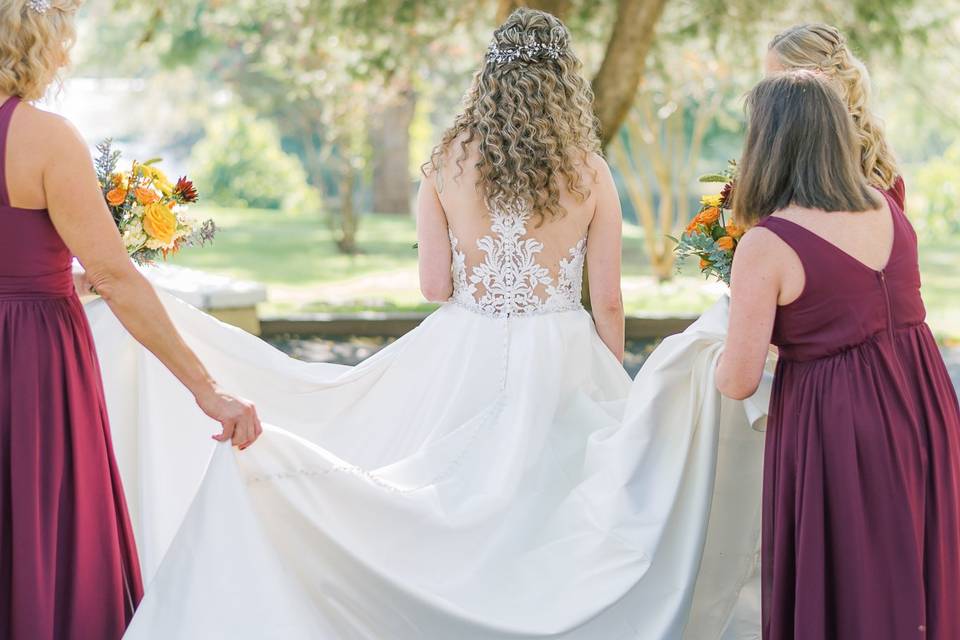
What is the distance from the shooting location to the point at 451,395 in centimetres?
461

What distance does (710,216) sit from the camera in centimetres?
434

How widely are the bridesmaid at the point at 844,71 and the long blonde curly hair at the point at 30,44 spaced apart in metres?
2.33

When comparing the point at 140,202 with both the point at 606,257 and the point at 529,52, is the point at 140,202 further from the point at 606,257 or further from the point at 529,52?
the point at 606,257

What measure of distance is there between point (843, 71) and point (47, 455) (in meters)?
2.90

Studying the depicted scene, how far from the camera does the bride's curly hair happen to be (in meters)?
4.40

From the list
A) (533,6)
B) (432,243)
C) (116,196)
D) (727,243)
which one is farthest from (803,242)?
(533,6)

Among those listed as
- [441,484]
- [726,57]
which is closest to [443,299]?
[441,484]

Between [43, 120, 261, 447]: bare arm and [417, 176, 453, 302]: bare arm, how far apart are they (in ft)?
4.41

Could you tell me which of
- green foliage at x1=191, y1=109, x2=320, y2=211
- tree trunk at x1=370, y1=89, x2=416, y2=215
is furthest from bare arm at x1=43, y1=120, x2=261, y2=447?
green foliage at x1=191, y1=109, x2=320, y2=211

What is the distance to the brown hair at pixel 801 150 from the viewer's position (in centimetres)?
338

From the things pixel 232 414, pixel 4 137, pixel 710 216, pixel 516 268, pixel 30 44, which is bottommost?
pixel 232 414

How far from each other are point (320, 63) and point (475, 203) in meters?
13.4

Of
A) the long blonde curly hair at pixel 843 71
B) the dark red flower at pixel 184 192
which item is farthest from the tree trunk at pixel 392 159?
the long blonde curly hair at pixel 843 71

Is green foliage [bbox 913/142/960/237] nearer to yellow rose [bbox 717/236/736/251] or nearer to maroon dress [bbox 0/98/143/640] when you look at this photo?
yellow rose [bbox 717/236/736/251]
